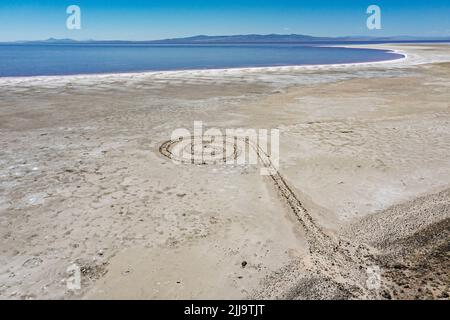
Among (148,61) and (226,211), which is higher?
(148,61)

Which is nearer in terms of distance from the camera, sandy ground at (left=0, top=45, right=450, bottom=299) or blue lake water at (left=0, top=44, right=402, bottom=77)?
sandy ground at (left=0, top=45, right=450, bottom=299)

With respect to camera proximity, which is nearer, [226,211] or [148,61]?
[226,211]

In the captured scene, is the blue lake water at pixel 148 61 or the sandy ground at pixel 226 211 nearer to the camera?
the sandy ground at pixel 226 211

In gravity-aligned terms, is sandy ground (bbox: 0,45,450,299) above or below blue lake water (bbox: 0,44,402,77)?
below

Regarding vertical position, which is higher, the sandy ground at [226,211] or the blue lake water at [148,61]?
the blue lake water at [148,61]

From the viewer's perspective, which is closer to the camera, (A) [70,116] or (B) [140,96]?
(A) [70,116]
